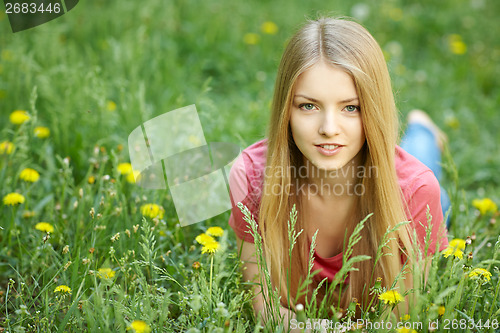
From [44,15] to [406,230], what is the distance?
8.63ft

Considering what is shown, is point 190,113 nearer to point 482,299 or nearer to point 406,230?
point 406,230

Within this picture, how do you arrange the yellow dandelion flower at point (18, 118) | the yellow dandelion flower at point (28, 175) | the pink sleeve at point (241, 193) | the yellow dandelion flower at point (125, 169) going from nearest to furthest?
the pink sleeve at point (241, 193), the yellow dandelion flower at point (28, 175), the yellow dandelion flower at point (125, 169), the yellow dandelion flower at point (18, 118)

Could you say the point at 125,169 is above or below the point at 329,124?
below

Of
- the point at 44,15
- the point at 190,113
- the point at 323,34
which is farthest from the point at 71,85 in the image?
the point at 323,34

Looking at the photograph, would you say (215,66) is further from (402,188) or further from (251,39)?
(402,188)

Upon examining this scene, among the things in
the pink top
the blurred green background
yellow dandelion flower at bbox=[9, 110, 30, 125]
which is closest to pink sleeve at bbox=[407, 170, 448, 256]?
the pink top

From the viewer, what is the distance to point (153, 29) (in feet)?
12.1

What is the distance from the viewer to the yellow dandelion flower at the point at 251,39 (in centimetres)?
370

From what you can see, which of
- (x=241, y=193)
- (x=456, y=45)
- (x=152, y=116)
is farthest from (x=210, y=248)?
(x=456, y=45)

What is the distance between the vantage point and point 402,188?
1.66m

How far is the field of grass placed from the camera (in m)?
1.48

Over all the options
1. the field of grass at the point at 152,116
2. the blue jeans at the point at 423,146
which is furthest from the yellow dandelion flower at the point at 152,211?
the blue jeans at the point at 423,146

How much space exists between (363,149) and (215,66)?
2.14 meters

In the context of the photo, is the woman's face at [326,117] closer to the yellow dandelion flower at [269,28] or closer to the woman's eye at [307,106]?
the woman's eye at [307,106]
